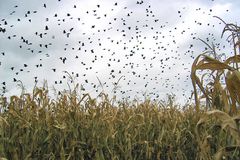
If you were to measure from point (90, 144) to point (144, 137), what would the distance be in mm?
878

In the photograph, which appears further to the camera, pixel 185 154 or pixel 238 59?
pixel 185 154

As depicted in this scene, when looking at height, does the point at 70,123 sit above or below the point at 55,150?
above

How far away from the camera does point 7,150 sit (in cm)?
504

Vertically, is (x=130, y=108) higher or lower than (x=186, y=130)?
higher

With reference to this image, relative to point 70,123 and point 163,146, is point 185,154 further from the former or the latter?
point 70,123

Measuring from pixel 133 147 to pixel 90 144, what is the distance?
596 millimetres

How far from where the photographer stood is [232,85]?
203 centimetres

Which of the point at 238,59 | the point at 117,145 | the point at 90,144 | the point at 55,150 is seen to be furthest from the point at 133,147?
the point at 238,59

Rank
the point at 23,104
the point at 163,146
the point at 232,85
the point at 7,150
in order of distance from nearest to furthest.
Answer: the point at 232,85, the point at 7,150, the point at 23,104, the point at 163,146

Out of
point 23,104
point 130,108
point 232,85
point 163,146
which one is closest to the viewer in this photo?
point 232,85

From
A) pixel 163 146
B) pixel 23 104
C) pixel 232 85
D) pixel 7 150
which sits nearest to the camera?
pixel 232 85

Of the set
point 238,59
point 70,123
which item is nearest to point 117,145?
point 70,123

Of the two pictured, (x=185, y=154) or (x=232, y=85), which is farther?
(x=185, y=154)

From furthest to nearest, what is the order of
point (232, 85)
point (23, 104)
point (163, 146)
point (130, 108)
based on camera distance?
point (130, 108)
point (163, 146)
point (23, 104)
point (232, 85)
